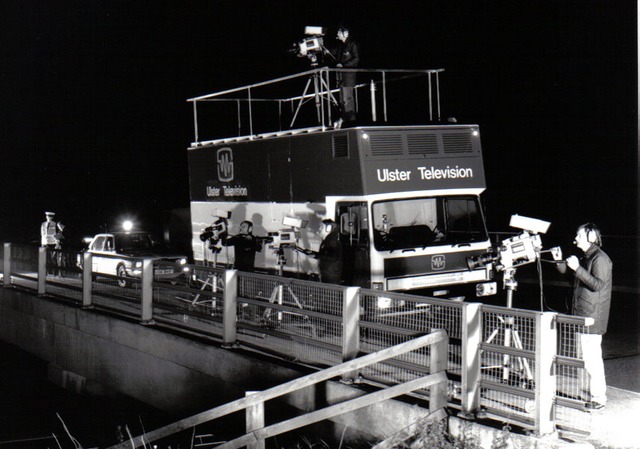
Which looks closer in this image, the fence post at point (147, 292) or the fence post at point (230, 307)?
the fence post at point (230, 307)

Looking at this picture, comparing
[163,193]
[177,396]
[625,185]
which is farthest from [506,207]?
[177,396]

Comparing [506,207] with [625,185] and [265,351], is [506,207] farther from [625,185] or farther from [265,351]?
[265,351]

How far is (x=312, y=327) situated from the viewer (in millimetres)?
9109

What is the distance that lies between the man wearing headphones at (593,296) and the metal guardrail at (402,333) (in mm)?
201

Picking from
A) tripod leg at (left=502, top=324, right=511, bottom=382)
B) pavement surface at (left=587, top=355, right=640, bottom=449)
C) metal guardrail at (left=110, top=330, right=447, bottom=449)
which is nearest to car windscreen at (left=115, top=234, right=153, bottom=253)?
metal guardrail at (left=110, top=330, right=447, bottom=449)

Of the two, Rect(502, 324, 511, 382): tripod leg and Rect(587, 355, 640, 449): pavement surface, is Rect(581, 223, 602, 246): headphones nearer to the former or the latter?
Rect(502, 324, 511, 382): tripod leg

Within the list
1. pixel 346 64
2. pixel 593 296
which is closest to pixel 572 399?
pixel 593 296

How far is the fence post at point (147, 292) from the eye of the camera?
12195 millimetres

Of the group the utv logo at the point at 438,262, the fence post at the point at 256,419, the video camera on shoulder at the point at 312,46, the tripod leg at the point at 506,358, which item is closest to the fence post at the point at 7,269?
the video camera on shoulder at the point at 312,46

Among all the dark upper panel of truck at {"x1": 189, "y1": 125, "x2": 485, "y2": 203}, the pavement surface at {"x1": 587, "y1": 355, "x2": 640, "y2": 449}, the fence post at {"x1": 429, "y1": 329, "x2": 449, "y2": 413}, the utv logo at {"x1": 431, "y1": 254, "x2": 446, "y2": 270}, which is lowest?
the pavement surface at {"x1": 587, "y1": 355, "x2": 640, "y2": 449}

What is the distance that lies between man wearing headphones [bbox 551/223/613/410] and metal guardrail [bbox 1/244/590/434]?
201 mm

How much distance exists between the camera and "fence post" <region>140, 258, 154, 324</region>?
480 inches

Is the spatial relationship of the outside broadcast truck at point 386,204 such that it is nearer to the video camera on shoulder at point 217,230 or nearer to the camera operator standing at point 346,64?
the camera operator standing at point 346,64

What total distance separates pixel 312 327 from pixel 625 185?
50031 millimetres
